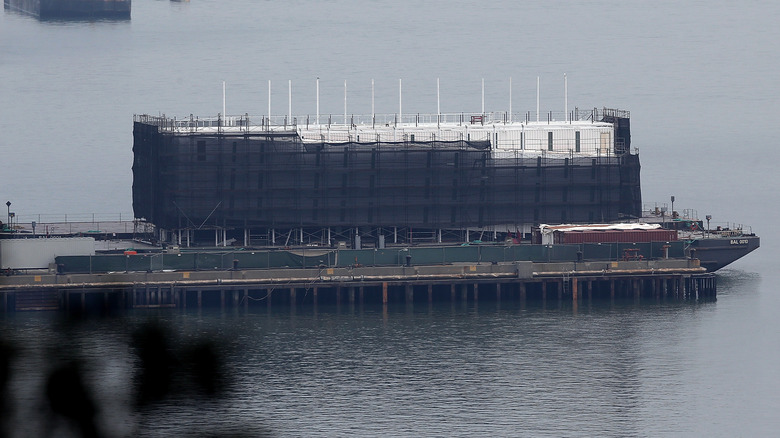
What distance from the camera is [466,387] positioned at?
377 ft

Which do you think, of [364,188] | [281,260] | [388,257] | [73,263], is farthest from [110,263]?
[364,188]

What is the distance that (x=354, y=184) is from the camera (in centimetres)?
15125

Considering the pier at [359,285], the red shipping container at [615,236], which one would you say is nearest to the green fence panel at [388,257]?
the pier at [359,285]

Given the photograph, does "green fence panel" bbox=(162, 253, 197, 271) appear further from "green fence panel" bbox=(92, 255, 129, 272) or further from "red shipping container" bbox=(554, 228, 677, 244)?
"red shipping container" bbox=(554, 228, 677, 244)

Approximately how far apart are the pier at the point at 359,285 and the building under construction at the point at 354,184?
818 centimetres

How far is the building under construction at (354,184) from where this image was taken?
149 metres

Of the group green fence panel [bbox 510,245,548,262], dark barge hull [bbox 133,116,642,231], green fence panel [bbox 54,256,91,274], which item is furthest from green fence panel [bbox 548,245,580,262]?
green fence panel [bbox 54,256,91,274]

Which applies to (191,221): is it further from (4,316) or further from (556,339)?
(556,339)

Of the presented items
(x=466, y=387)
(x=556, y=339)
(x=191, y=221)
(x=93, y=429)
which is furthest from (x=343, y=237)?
(x=93, y=429)

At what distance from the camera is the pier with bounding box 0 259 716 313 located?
138 metres

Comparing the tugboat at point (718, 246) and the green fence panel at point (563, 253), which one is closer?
the green fence panel at point (563, 253)

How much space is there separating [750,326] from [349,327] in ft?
93.4

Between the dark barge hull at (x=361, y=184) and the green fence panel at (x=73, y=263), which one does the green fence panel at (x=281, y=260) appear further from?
the green fence panel at (x=73, y=263)

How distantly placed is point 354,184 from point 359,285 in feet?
39.4
